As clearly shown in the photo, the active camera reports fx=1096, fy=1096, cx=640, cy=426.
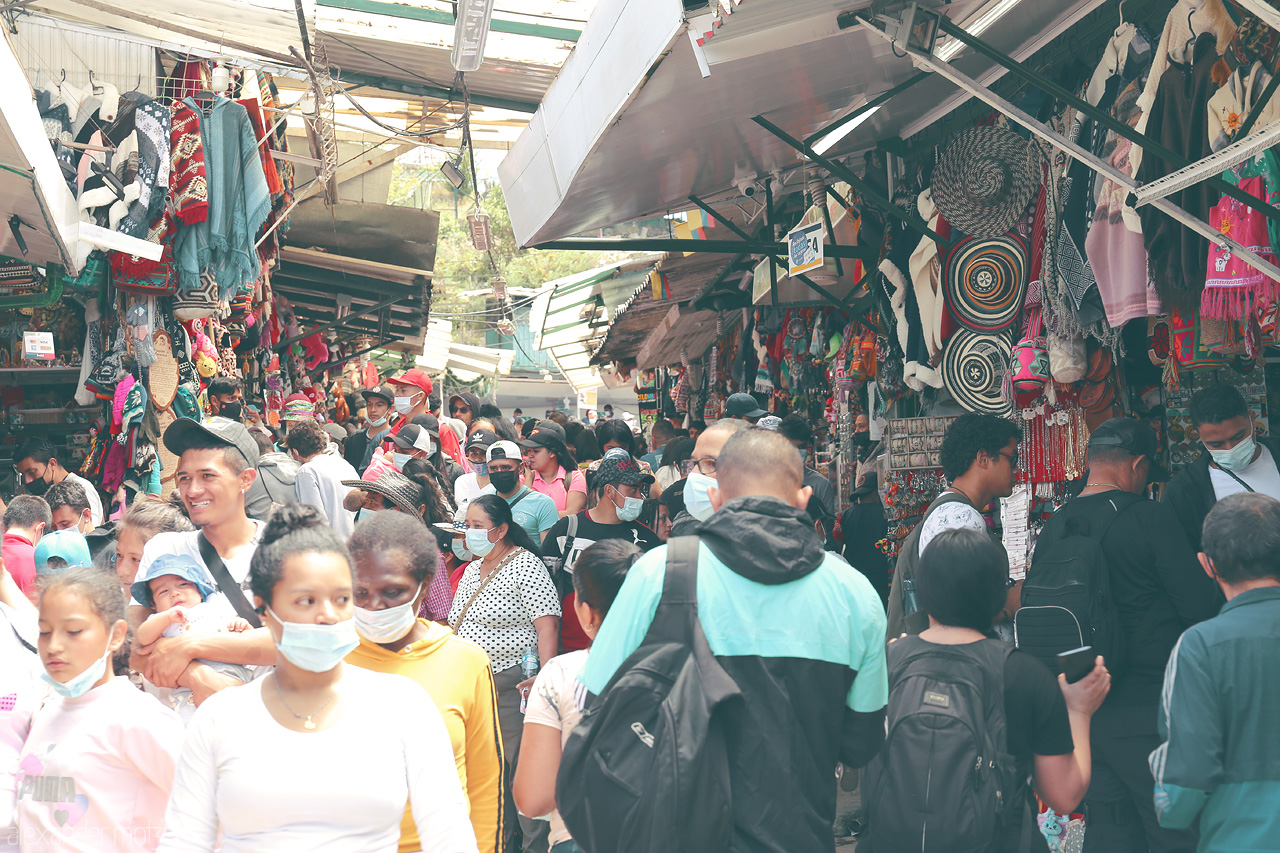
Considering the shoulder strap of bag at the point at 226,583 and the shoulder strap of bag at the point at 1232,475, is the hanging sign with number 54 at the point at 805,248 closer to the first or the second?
the shoulder strap of bag at the point at 1232,475

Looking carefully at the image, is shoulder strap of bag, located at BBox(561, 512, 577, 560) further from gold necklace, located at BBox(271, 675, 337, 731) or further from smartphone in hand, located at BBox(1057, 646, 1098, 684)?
gold necklace, located at BBox(271, 675, 337, 731)

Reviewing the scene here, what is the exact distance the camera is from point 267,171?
892 centimetres

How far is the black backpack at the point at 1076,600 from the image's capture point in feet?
11.9

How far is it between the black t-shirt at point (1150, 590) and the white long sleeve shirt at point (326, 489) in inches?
160

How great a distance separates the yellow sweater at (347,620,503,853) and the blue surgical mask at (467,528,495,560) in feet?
6.39

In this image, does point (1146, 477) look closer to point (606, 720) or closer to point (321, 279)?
point (606, 720)

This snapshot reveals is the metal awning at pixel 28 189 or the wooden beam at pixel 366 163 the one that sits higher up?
the wooden beam at pixel 366 163

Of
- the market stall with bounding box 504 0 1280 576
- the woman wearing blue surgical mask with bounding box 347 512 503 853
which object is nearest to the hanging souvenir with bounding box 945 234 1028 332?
the market stall with bounding box 504 0 1280 576

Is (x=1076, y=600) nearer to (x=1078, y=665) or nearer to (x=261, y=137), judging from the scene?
(x=1078, y=665)

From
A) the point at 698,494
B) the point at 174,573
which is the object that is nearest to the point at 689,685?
the point at 174,573

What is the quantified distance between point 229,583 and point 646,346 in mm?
11501

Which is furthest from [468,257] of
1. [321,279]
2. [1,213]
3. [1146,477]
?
[1146,477]

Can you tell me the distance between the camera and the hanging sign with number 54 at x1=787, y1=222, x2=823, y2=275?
5.78 m

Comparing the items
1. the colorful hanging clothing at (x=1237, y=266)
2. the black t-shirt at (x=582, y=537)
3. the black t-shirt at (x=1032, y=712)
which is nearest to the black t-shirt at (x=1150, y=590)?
the colorful hanging clothing at (x=1237, y=266)
